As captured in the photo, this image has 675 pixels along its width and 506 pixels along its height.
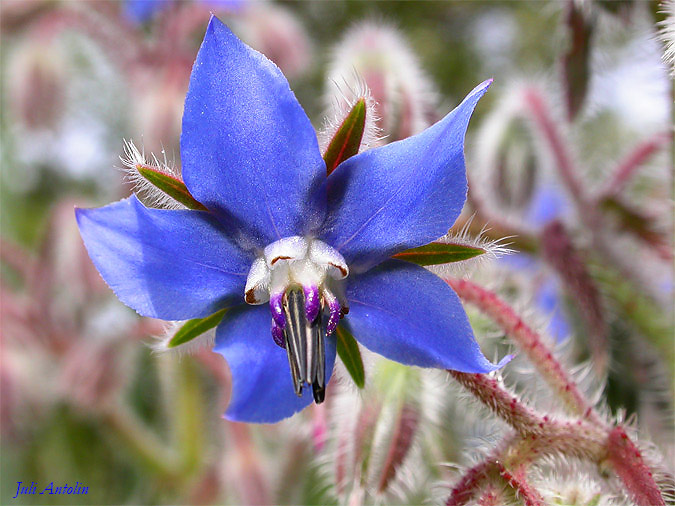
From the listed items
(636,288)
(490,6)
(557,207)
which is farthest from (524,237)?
(490,6)

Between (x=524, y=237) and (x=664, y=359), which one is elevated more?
(x=524, y=237)

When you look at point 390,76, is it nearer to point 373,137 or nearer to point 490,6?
point 373,137

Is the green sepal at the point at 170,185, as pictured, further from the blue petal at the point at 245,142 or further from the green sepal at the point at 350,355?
the green sepal at the point at 350,355

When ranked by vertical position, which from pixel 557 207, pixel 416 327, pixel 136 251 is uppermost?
pixel 136 251

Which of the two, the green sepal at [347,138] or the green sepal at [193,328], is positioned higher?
the green sepal at [347,138]

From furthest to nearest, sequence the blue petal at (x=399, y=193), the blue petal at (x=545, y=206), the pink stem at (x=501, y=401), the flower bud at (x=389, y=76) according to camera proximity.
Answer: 1. the blue petal at (x=545, y=206)
2. the flower bud at (x=389, y=76)
3. the pink stem at (x=501, y=401)
4. the blue petal at (x=399, y=193)

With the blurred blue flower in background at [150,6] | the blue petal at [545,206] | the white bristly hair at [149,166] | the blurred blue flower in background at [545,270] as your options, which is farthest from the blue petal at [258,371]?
→ the blurred blue flower in background at [150,6]

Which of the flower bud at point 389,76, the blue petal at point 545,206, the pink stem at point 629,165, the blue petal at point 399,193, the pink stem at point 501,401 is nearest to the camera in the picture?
the blue petal at point 399,193
